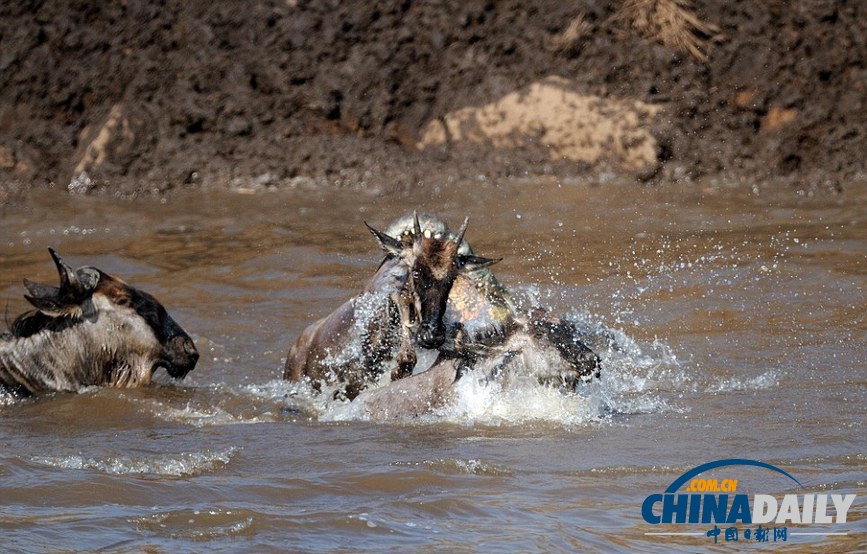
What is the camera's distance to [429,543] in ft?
16.4

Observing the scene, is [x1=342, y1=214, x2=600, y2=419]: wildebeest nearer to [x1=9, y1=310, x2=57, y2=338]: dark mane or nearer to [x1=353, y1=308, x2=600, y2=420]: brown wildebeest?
[x1=353, y1=308, x2=600, y2=420]: brown wildebeest

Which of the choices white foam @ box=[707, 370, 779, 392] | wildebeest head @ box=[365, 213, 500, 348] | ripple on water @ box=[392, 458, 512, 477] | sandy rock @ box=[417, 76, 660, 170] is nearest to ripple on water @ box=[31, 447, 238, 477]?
ripple on water @ box=[392, 458, 512, 477]

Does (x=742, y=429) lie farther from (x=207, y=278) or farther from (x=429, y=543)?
(x=207, y=278)

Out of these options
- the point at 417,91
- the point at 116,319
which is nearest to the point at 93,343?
the point at 116,319

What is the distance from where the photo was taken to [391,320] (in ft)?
22.4

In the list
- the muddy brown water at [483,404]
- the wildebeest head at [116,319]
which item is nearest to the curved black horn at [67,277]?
the wildebeest head at [116,319]

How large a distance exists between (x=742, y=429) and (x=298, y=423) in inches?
87.1

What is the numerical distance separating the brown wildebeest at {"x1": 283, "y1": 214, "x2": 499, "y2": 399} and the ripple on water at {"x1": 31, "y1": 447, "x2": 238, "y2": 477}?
1003 mm

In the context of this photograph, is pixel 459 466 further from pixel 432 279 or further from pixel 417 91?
pixel 417 91

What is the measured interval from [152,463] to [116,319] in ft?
5.19

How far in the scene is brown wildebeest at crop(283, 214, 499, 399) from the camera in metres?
6.16

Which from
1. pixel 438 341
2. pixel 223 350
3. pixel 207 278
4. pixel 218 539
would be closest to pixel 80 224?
pixel 207 278

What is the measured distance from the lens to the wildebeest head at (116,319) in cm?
734

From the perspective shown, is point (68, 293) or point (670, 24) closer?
point (68, 293)
